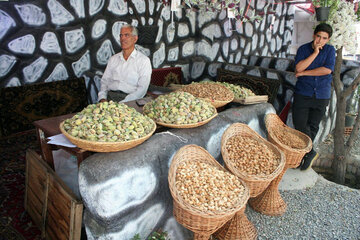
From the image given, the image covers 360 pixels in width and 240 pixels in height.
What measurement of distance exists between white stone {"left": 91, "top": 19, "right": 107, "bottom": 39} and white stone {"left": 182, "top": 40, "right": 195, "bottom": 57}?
6.65 ft

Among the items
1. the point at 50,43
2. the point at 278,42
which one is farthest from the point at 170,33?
the point at 278,42

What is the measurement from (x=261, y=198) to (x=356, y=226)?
0.95m

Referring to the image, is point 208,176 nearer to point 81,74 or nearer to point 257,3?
point 81,74

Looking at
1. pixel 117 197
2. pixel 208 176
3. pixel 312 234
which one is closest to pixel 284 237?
pixel 312 234

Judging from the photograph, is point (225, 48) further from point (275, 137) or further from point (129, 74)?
point (275, 137)

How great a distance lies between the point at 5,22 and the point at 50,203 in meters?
2.91

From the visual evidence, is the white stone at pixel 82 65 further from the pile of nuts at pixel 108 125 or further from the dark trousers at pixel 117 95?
the pile of nuts at pixel 108 125

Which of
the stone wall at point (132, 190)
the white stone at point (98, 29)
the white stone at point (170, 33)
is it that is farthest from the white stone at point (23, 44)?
the stone wall at point (132, 190)

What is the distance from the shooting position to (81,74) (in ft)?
15.1

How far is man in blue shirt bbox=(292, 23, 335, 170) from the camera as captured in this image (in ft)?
9.66

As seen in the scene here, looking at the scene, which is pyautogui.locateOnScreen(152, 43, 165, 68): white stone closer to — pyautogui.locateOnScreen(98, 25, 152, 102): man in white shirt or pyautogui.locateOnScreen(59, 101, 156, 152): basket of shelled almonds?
pyautogui.locateOnScreen(98, 25, 152, 102): man in white shirt

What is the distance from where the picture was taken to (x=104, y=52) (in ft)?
15.6

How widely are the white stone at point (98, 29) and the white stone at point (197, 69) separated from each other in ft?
6.95

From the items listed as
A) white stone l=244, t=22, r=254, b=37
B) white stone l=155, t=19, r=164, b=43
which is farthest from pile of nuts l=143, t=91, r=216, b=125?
white stone l=244, t=22, r=254, b=37
